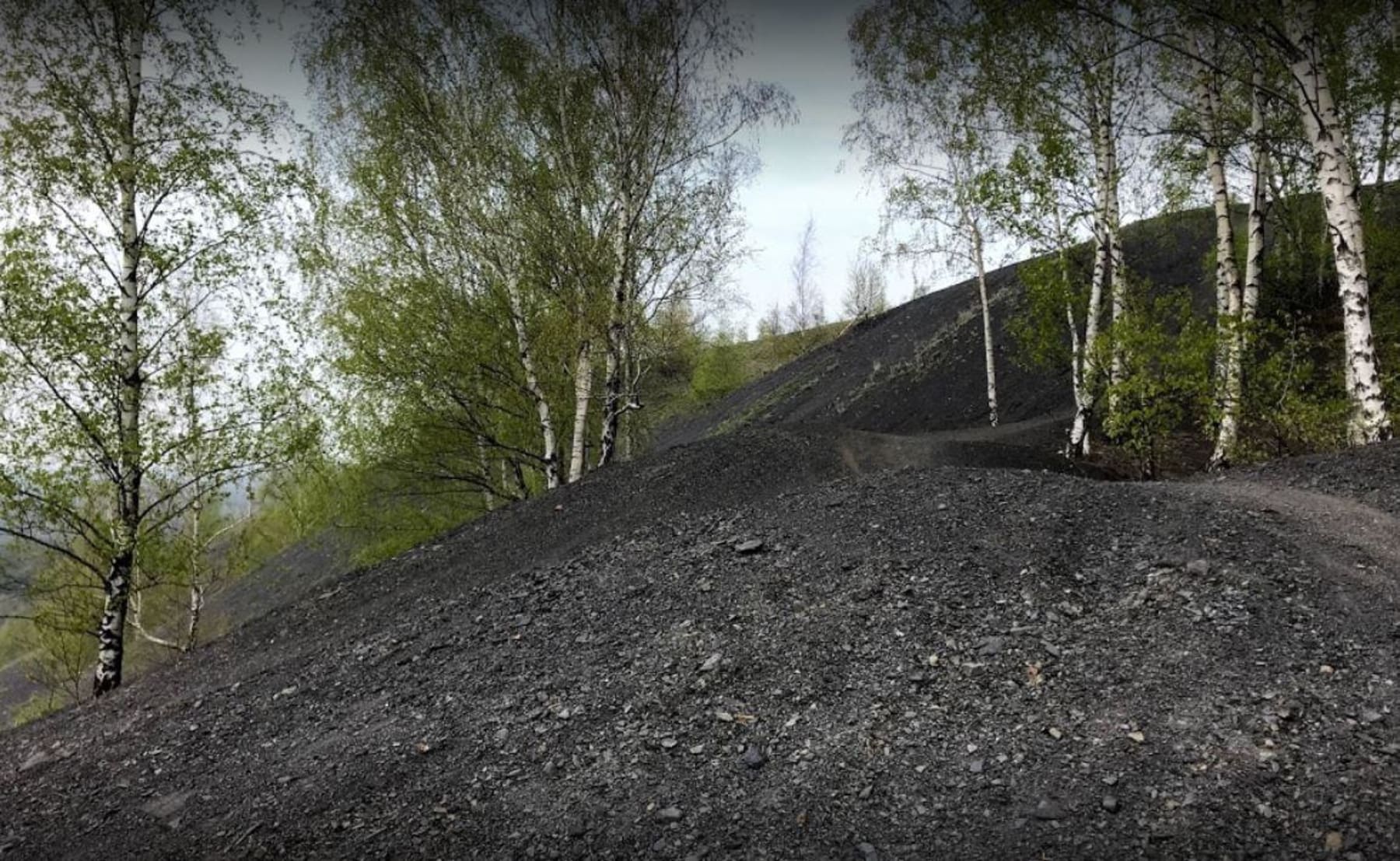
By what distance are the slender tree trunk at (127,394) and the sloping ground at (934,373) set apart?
568 inches

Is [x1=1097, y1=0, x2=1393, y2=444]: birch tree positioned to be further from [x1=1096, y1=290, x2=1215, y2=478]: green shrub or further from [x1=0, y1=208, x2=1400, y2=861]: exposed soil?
[x1=1096, y1=290, x2=1215, y2=478]: green shrub

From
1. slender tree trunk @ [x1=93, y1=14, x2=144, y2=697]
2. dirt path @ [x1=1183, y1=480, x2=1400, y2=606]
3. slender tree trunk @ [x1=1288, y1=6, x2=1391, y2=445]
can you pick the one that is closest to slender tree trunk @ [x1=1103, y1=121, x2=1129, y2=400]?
slender tree trunk @ [x1=1288, y1=6, x2=1391, y2=445]

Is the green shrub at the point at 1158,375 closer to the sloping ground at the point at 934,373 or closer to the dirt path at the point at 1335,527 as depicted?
the dirt path at the point at 1335,527

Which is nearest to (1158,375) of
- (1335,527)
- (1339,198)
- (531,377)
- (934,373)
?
(1339,198)

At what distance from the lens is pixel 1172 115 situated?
459 inches

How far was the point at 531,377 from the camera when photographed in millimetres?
13352

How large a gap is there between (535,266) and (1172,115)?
35.8 ft

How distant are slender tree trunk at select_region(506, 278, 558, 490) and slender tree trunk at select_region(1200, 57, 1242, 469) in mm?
10158

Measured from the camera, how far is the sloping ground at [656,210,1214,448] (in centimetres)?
2097

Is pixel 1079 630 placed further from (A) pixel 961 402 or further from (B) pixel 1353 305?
(A) pixel 961 402

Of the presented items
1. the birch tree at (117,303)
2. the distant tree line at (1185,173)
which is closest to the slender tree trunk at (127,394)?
the birch tree at (117,303)

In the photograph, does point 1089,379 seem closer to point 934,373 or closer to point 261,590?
point 934,373

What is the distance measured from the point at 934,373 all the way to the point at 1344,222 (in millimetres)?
16420

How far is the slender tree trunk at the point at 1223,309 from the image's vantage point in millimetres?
8203
